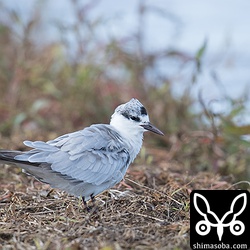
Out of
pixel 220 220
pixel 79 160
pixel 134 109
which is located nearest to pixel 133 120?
pixel 134 109

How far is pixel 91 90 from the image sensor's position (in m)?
7.57

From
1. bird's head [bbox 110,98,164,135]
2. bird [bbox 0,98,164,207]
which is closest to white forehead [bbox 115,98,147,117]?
bird's head [bbox 110,98,164,135]

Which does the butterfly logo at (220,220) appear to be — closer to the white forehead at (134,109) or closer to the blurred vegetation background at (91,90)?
the white forehead at (134,109)

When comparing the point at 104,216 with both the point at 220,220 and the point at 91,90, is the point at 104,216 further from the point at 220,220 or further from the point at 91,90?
the point at 91,90

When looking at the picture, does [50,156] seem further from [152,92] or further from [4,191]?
[152,92]

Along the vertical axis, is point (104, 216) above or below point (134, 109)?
below

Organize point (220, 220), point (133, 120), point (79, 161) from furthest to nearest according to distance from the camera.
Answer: point (133, 120) < point (79, 161) < point (220, 220)

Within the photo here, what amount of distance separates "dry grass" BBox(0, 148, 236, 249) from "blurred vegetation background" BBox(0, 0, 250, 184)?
160 centimetres

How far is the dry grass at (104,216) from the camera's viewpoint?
3.59m

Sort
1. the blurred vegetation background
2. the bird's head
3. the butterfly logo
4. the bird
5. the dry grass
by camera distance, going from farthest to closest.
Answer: the blurred vegetation background
the bird's head
the bird
the butterfly logo
the dry grass

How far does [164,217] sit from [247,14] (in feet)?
28.9

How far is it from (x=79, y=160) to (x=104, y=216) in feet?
1.48

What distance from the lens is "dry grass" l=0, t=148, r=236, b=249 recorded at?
359 cm

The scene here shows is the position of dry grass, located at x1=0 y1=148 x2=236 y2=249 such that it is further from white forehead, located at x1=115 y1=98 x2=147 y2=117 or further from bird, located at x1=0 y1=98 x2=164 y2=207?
white forehead, located at x1=115 y1=98 x2=147 y2=117
